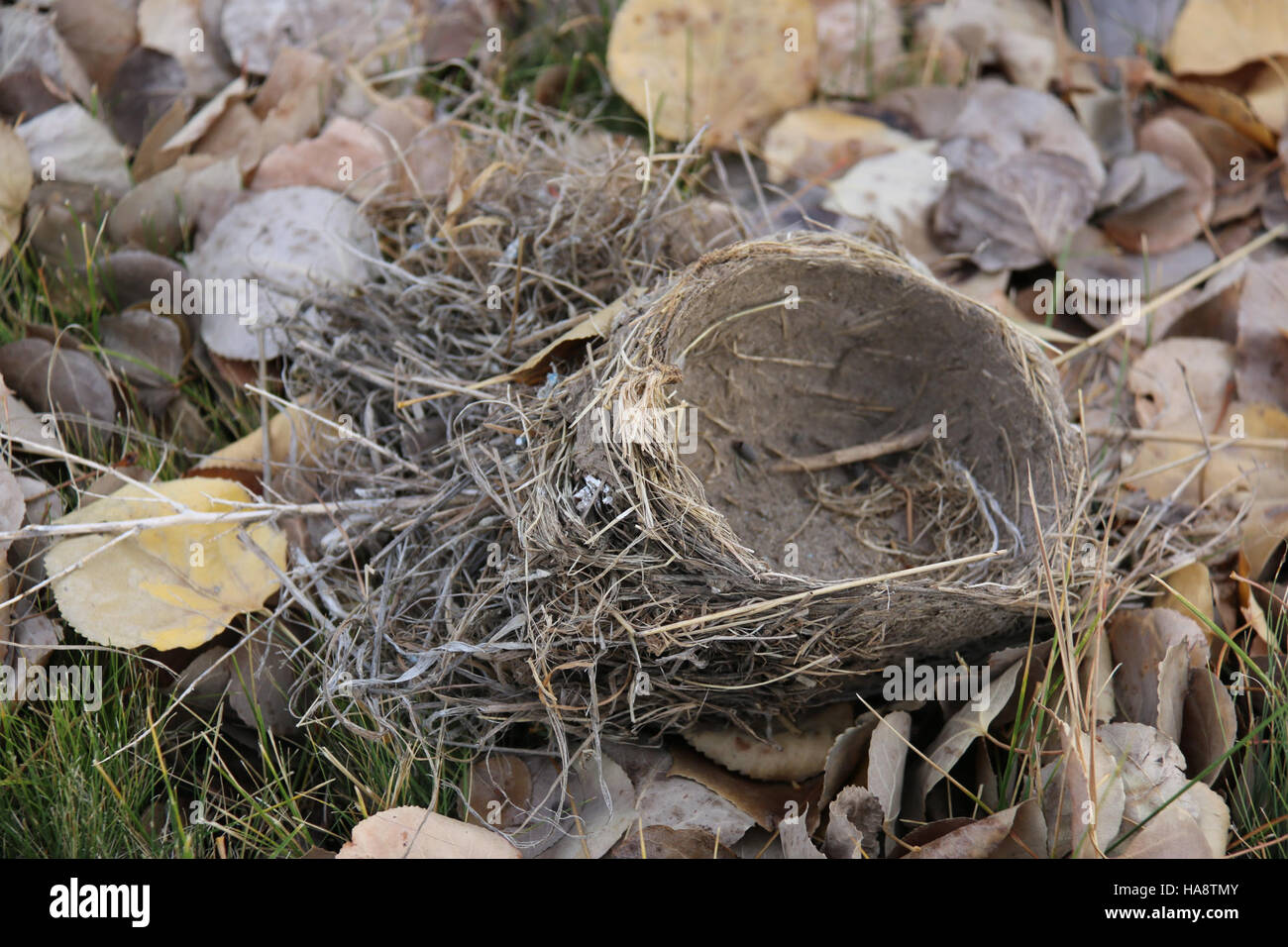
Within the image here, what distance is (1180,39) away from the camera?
2797 mm

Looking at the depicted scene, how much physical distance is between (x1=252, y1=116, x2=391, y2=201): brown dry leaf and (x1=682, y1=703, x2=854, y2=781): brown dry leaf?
4.73 ft

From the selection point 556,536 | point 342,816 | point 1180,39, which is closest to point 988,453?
point 556,536

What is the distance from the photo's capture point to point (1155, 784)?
1.58m

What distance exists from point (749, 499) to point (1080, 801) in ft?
2.59

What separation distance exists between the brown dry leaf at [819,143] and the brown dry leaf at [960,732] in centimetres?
131

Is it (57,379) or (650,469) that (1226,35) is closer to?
(650,469)

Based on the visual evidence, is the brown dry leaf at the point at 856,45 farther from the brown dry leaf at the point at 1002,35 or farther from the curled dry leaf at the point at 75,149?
the curled dry leaf at the point at 75,149

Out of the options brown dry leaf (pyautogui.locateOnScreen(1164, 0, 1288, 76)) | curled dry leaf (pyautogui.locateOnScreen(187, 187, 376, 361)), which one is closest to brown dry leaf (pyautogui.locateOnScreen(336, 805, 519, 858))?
curled dry leaf (pyautogui.locateOnScreen(187, 187, 376, 361))

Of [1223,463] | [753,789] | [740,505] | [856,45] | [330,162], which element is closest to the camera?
[753,789]

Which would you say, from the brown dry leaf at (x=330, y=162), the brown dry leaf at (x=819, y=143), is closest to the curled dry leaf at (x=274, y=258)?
the brown dry leaf at (x=330, y=162)

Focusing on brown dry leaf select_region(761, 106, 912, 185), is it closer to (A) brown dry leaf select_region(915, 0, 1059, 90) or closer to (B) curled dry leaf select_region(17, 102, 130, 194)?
(A) brown dry leaf select_region(915, 0, 1059, 90)

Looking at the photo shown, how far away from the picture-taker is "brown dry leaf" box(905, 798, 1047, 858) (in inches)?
58.9

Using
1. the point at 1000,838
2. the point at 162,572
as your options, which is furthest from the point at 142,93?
the point at 1000,838

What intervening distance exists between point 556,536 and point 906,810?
70cm
